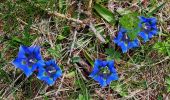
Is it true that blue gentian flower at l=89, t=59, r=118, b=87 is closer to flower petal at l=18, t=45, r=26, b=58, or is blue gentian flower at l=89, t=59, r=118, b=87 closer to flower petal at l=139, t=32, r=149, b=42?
flower petal at l=139, t=32, r=149, b=42

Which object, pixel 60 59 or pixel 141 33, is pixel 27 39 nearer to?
pixel 60 59

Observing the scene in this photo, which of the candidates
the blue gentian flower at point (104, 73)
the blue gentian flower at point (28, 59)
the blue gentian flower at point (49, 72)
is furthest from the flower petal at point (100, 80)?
the blue gentian flower at point (28, 59)

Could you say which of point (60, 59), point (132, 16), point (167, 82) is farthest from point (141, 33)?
point (60, 59)

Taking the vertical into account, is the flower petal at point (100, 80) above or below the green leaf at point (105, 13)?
below

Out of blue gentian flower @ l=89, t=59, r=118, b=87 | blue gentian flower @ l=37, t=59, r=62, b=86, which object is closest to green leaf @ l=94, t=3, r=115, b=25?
blue gentian flower @ l=89, t=59, r=118, b=87

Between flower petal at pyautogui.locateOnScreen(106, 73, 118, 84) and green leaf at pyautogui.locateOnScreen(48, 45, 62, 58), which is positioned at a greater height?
green leaf at pyautogui.locateOnScreen(48, 45, 62, 58)

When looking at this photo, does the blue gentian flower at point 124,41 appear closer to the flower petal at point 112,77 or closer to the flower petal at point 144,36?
the flower petal at point 144,36
